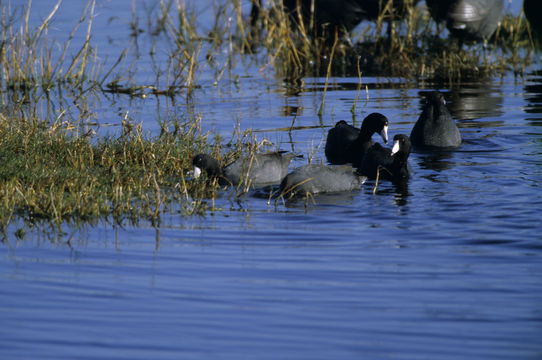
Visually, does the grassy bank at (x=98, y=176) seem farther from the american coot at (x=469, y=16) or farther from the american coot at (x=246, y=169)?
the american coot at (x=469, y=16)

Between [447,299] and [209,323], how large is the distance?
1522 mm

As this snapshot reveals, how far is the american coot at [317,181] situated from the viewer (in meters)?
8.45

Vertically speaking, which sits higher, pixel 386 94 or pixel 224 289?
pixel 386 94

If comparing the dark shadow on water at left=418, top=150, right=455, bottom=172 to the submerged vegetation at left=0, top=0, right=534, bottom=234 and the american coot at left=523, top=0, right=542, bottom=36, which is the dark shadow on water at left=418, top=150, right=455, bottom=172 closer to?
the submerged vegetation at left=0, top=0, right=534, bottom=234

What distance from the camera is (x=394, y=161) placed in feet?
31.1

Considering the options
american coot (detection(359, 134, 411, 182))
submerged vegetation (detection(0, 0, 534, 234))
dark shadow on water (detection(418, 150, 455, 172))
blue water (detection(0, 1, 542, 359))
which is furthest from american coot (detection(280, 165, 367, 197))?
dark shadow on water (detection(418, 150, 455, 172))

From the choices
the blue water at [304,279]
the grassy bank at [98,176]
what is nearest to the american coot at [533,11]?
the blue water at [304,279]

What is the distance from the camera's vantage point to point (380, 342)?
4.93 m

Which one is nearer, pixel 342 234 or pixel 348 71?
pixel 342 234

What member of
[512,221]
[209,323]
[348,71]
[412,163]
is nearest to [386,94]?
[348,71]

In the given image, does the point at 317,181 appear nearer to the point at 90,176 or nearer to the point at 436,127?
the point at 90,176

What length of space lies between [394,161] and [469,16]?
7.22 meters

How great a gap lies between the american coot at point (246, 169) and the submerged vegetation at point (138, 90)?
22 cm

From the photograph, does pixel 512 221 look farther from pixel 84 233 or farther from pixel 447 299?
pixel 84 233
